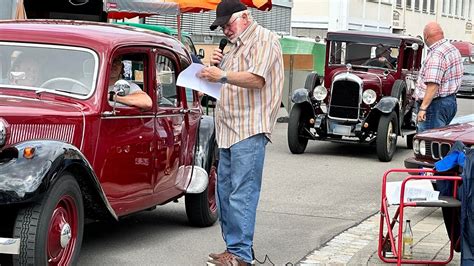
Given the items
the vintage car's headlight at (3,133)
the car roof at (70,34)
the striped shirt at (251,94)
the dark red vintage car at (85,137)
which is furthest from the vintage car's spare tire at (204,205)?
the vintage car's headlight at (3,133)

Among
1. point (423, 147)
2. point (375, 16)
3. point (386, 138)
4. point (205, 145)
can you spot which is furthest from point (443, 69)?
point (375, 16)

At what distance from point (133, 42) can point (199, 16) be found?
20185 millimetres

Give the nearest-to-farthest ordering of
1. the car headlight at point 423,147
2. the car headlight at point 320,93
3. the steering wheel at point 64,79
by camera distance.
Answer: the steering wheel at point 64,79 < the car headlight at point 423,147 < the car headlight at point 320,93

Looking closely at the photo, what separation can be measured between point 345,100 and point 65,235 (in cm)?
898

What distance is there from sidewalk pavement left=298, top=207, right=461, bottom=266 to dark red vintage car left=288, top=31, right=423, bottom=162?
5170 millimetres

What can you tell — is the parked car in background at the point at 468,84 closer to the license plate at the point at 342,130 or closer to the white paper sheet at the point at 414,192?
the license plate at the point at 342,130

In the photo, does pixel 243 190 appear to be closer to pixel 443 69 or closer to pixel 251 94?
pixel 251 94

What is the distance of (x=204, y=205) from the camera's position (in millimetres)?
7770

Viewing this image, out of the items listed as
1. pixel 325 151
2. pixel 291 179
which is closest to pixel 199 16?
pixel 325 151

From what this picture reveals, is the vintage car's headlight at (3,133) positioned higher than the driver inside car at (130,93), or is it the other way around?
the driver inside car at (130,93)

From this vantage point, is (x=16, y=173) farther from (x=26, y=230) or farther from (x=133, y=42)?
(x=133, y=42)

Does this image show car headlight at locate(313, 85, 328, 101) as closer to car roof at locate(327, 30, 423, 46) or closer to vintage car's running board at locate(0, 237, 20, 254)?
car roof at locate(327, 30, 423, 46)

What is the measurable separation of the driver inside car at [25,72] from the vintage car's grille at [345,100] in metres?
8.13

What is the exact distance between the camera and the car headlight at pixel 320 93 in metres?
14.3
